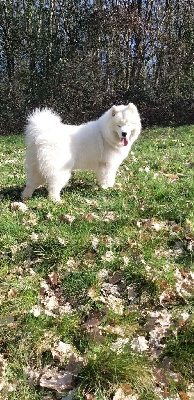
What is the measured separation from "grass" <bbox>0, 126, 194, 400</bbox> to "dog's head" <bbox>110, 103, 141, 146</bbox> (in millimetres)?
903

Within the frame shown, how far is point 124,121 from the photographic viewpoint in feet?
20.4

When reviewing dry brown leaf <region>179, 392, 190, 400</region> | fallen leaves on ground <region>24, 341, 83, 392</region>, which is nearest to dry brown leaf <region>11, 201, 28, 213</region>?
fallen leaves on ground <region>24, 341, 83, 392</region>

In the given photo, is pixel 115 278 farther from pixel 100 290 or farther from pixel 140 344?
pixel 140 344

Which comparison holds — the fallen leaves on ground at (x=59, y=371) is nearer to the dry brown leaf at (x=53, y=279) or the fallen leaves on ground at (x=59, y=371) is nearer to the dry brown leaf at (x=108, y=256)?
the dry brown leaf at (x=53, y=279)

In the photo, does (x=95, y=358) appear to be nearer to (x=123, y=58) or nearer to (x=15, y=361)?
(x=15, y=361)

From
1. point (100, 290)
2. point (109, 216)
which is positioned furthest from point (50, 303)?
point (109, 216)

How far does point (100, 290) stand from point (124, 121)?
3115mm

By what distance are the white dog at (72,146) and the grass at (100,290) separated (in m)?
0.40

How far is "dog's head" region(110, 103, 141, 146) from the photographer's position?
6246 mm

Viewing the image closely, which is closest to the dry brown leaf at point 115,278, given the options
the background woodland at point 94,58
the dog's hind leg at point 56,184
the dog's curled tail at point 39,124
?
the dog's hind leg at point 56,184

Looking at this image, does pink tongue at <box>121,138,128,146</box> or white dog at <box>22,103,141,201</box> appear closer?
white dog at <box>22,103,141,201</box>

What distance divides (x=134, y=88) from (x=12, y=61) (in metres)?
6.42

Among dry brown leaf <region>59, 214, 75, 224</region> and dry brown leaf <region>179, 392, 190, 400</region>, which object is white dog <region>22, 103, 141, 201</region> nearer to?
dry brown leaf <region>59, 214, 75, 224</region>

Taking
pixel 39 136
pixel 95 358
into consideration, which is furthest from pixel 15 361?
pixel 39 136
